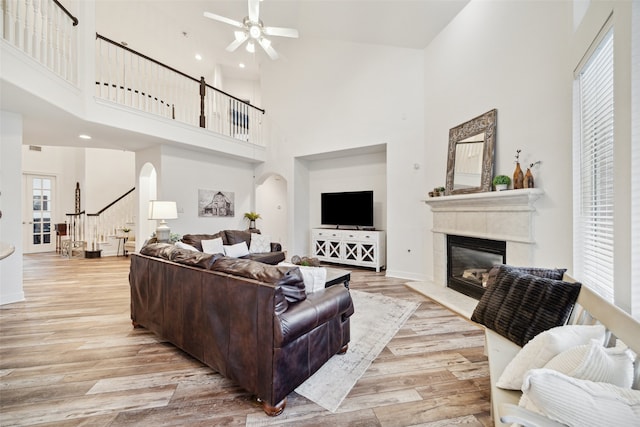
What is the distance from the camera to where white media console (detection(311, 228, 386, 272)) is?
18.2 feet

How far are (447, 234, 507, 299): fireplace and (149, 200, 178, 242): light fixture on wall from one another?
171 inches

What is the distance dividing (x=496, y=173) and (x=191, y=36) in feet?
24.6

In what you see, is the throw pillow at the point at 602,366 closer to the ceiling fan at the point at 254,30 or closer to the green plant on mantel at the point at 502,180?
the green plant on mantel at the point at 502,180

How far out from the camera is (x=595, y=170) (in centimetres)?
201

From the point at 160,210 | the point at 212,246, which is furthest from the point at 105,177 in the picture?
the point at 212,246

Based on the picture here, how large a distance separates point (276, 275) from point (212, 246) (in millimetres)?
3244

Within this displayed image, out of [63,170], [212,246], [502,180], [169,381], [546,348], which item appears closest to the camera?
[546,348]

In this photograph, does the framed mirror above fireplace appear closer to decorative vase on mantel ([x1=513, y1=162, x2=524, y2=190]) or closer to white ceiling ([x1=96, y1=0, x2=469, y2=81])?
decorative vase on mantel ([x1=513, y1=162, x2=524, y2=190])

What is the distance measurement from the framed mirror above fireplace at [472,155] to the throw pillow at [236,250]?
3648 mm

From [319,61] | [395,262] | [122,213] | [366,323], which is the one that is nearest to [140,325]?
[366,323]

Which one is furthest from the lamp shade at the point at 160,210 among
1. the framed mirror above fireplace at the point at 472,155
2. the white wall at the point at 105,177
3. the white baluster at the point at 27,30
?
the white wall at the point at 105,177

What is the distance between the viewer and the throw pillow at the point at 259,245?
17.1ft

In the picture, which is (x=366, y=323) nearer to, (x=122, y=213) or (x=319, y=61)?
(x=319, y=61)

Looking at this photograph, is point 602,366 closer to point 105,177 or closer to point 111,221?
point 111,221
